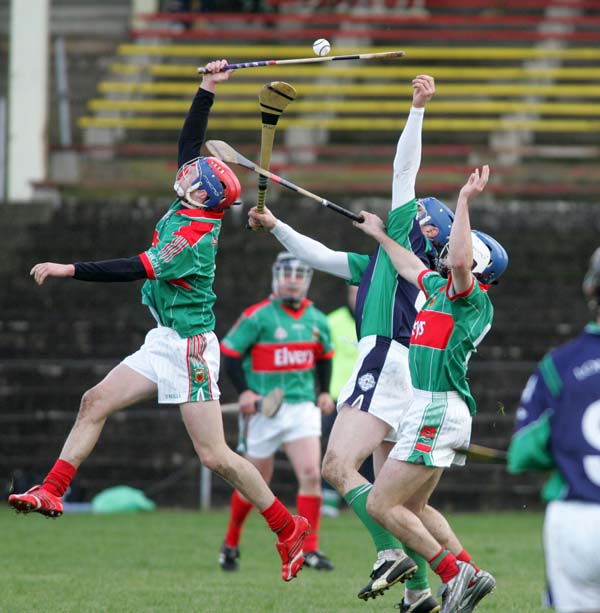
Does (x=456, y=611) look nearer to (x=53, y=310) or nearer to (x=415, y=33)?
(x=53, y=310)

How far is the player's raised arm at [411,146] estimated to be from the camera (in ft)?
22.7

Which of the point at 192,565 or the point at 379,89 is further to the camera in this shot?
the point at 379,89

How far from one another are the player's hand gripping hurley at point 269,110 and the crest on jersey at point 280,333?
327cm

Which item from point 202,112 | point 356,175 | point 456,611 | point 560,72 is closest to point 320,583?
point 456,611

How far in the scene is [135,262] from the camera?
6871mm

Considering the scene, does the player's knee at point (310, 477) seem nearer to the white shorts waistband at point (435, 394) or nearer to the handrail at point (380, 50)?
the white shorts waistband at point (435, 394)

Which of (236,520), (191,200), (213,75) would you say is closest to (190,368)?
(191,200)

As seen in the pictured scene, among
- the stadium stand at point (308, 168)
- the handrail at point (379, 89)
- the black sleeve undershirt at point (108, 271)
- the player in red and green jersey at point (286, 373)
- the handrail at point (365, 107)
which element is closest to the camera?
the black sleeve undershirt at point (108, 271)

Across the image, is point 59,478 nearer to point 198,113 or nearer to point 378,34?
point 198,113

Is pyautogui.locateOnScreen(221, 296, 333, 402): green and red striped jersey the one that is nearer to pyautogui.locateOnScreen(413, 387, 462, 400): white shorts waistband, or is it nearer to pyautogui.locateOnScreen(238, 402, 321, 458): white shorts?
pyautogui.locateOnScreen(238, 402, 321, 458): white shorts

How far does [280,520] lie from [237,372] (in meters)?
3.21

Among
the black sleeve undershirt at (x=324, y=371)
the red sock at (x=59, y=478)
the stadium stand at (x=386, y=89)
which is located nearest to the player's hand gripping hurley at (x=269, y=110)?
the red sock at (x=59, y=478)

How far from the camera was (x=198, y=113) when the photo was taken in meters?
7.40

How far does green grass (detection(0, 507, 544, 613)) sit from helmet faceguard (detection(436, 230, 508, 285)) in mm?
1716
